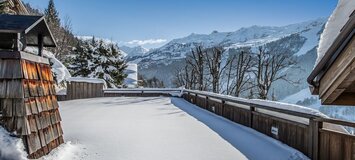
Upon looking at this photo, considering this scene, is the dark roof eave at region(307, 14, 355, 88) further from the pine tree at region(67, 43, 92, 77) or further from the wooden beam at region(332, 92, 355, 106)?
the pine tree at region(67, 43, 92, 77)

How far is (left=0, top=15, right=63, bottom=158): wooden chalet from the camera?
521 centimetres

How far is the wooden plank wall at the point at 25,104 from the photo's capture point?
519 cm

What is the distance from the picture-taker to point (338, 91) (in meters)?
2.39

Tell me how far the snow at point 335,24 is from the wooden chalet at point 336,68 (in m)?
0.11

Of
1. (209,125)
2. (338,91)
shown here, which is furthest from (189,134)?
(338,91)

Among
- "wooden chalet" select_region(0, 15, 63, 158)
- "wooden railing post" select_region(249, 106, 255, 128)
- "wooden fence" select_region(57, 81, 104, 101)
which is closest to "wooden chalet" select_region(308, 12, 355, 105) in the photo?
"wooden chalet" select_region(0, 15, 63, 158)

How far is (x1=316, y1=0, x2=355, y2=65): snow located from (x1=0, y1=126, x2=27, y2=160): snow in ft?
15.4

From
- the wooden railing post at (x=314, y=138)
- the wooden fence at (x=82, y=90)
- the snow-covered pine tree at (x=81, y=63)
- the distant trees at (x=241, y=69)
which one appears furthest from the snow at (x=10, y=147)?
the snow-covered pine tree at (x=81, y=63)

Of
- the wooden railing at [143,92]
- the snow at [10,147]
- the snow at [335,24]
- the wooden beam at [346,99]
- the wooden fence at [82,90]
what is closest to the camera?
the snow at [335,24]

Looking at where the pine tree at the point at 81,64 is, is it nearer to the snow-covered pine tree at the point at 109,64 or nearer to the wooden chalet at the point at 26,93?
the snow-covered pine tree at the point at 109,64

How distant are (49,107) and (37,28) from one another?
5.97 ft

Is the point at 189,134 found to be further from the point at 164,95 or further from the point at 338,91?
the point at 164,95

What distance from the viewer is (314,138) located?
18.9 ft

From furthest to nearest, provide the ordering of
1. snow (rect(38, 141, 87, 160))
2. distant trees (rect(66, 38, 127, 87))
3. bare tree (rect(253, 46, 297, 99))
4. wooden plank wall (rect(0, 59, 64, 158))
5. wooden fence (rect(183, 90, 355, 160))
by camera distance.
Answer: distant trees (rect(66, 38, 127, 87))
bare tree (rect(253, 46, 297, 99))
snow (rect(38, 141, 87, 160))
wooden plank wall (rect(0, 59, 64, 158))
wooden fence (rect(183, 90, 355, 160))
